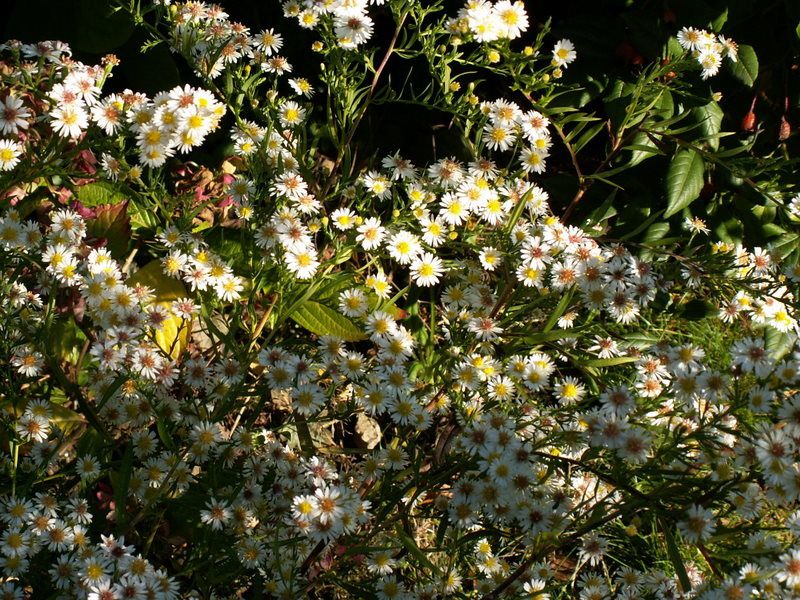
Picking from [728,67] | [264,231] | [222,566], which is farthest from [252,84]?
[728,67]

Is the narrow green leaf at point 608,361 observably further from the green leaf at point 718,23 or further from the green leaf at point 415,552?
the green leaf at point 718,23

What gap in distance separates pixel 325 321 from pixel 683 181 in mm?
1011

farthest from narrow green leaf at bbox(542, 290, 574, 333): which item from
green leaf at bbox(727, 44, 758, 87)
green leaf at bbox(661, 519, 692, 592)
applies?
green leaf at bbox(727, 44, 758, 87)

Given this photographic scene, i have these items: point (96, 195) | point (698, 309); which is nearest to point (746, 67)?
point (698, 309)

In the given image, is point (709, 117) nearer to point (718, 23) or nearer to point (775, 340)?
point (718, 23)

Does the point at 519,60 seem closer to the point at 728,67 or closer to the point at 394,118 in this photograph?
the point at 728,67

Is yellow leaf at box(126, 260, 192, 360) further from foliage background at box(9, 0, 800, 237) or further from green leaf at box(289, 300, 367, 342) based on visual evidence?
foliage background at box(9, 0, 800, 237)

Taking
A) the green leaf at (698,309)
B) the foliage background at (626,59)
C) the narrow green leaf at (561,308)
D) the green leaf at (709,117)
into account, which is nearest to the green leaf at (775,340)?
the green leaf at (698,309)

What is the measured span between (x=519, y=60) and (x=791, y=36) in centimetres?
98

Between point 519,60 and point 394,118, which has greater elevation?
point 519,60

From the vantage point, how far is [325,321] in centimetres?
220

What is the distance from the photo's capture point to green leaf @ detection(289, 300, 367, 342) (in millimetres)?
2172

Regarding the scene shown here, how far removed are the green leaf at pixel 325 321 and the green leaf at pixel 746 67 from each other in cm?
117

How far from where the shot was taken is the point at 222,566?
1.59 metres
